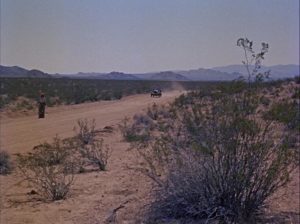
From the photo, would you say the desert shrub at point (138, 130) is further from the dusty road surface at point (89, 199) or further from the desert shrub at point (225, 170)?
the desert shrub at point (225, 170)

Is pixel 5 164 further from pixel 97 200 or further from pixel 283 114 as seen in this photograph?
pixel 283 114

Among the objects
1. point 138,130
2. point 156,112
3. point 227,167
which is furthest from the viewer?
point 156,112

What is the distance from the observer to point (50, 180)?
420 inches

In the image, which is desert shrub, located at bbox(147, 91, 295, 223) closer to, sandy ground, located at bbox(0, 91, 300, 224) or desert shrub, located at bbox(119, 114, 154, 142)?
sandy ground, located at bbox(0, 91, 300, 224)

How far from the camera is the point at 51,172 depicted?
1089cm

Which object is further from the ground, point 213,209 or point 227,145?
point 227,145

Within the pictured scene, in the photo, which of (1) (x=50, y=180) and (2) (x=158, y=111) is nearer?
(1) (x=50, y=180)

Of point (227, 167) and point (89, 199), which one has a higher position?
point (227, 167)

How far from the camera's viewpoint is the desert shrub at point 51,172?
10.6 metres

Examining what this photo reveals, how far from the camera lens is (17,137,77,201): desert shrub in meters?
10.6

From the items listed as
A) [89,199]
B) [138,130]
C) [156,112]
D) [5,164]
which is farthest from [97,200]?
[156,112]

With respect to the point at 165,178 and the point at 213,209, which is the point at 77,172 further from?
the point at 213,209

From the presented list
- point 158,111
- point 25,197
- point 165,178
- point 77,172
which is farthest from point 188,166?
point 158,111

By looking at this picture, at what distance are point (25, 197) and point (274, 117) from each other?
4873 mm
